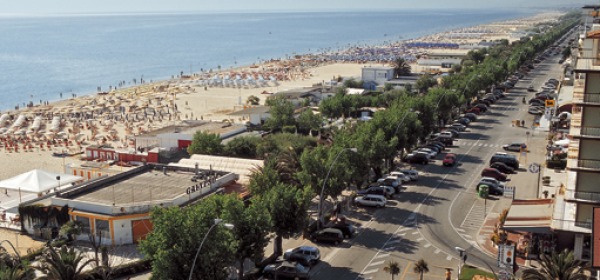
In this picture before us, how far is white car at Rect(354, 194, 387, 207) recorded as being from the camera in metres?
39.0

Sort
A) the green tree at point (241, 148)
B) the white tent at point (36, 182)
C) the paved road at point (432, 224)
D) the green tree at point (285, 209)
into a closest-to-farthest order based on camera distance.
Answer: the green tree at point (285, 209), the paved road at point (432, 224), the white tent at point (36, 182), the green tree at point (241, 148)

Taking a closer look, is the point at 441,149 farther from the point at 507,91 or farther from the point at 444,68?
the point at 444,68

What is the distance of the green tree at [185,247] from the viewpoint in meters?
22.6

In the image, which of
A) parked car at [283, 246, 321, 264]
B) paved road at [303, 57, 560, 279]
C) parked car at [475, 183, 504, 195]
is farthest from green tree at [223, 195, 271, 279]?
parked car at [475, 183, 504, 195]

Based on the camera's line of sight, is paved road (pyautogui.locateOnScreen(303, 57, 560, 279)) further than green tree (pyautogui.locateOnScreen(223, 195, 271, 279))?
Yes

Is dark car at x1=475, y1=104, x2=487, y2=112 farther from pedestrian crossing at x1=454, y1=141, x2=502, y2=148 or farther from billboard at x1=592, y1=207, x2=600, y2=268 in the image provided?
billboard at x1=592, y1=207, x2=600, y2=268

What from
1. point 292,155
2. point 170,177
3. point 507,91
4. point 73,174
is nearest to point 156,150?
point 73,174

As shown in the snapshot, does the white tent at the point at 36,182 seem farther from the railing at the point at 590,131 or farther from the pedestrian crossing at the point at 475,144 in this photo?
the pedestrian crossing at the point at 475,144

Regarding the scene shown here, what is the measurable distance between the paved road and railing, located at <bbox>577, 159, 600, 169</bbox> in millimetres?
6692

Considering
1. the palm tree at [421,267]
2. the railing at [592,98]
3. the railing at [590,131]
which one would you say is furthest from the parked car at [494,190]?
the palm tree at [421,267]

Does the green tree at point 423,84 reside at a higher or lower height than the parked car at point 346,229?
higher

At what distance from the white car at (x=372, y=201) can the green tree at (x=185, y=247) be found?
16.9 m

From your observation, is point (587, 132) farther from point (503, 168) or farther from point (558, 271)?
point (503, 168)

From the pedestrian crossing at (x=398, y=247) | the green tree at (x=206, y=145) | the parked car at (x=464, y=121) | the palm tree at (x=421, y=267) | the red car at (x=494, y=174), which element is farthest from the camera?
the parked car at (x=464, y=121)
